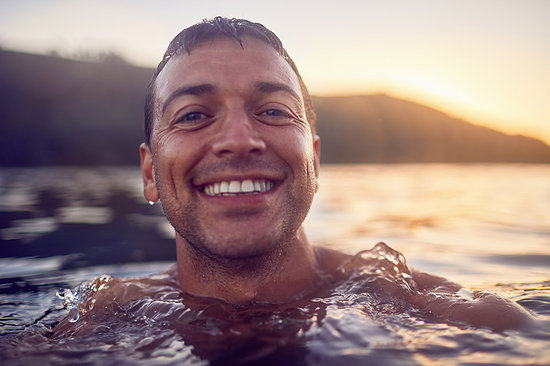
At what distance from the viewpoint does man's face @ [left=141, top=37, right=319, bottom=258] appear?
6.62 feet

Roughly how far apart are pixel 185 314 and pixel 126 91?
3876 centimetres

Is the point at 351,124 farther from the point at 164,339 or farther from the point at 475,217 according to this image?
the point at 164,339

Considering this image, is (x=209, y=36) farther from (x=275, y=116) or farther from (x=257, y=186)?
(x=257, y=186)

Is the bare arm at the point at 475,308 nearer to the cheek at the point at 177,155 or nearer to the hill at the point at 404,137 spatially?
the cheek at the point at 177,155

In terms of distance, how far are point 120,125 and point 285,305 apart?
35.6m

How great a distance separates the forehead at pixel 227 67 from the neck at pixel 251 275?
2.77 ft

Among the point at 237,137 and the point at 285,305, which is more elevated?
the point at 237,137

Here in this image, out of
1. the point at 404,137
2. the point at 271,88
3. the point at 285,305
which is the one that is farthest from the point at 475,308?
the point at 404,137

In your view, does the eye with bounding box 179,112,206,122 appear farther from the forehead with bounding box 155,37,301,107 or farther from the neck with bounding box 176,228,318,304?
the neck with bounding box 176,228,318,304

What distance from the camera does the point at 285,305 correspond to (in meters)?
2.32

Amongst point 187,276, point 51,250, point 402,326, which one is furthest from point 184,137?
point 51,250

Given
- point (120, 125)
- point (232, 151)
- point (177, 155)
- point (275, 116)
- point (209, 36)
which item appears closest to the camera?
point (232, 151)

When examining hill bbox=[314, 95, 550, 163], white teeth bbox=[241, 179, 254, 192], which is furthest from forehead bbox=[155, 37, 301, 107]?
hill bbox=[314, 95, 550, 163]

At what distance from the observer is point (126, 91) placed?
125ft
